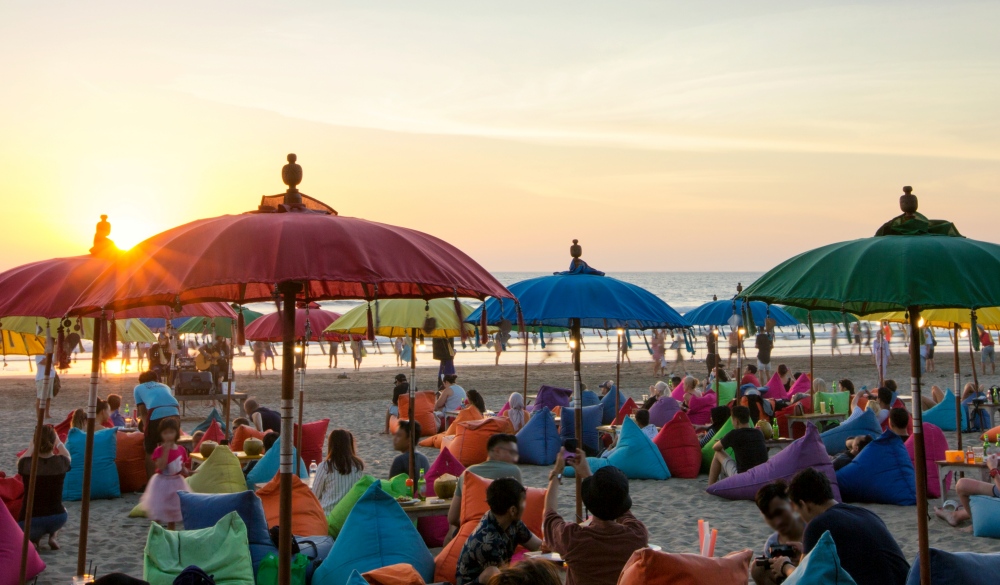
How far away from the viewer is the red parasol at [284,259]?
3.33m

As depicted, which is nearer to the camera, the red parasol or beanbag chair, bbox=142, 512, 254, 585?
the red parasol

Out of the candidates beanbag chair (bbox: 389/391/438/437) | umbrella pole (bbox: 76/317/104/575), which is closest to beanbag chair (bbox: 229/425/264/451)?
beanbag chair (bbox: 389/391/438/437)

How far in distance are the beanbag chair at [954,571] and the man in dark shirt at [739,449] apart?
542 centimetres

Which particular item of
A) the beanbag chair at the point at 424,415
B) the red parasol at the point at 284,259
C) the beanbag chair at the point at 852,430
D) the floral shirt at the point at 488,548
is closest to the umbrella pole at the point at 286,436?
the red parasol at the point at 284,259

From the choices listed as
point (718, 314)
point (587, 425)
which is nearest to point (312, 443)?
point (587, 425)

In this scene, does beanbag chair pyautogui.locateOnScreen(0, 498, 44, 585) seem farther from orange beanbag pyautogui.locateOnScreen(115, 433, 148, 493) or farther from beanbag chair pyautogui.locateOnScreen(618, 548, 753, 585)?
orange beanbag pyautogui.locateOnScreen(115, 433, 148, 493)

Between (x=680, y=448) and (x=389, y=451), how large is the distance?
4.77 meters

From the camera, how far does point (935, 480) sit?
9.80 meters

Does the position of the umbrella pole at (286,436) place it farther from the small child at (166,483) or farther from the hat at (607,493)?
the small child at (166,483)

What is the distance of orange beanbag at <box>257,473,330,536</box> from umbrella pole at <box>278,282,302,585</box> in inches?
109

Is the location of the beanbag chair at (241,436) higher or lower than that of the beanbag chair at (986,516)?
higher

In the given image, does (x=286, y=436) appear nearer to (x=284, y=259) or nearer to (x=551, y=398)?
(x=284, y=259)

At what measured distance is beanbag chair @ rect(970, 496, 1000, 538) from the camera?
312 inches

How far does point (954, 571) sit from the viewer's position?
4348 mm
